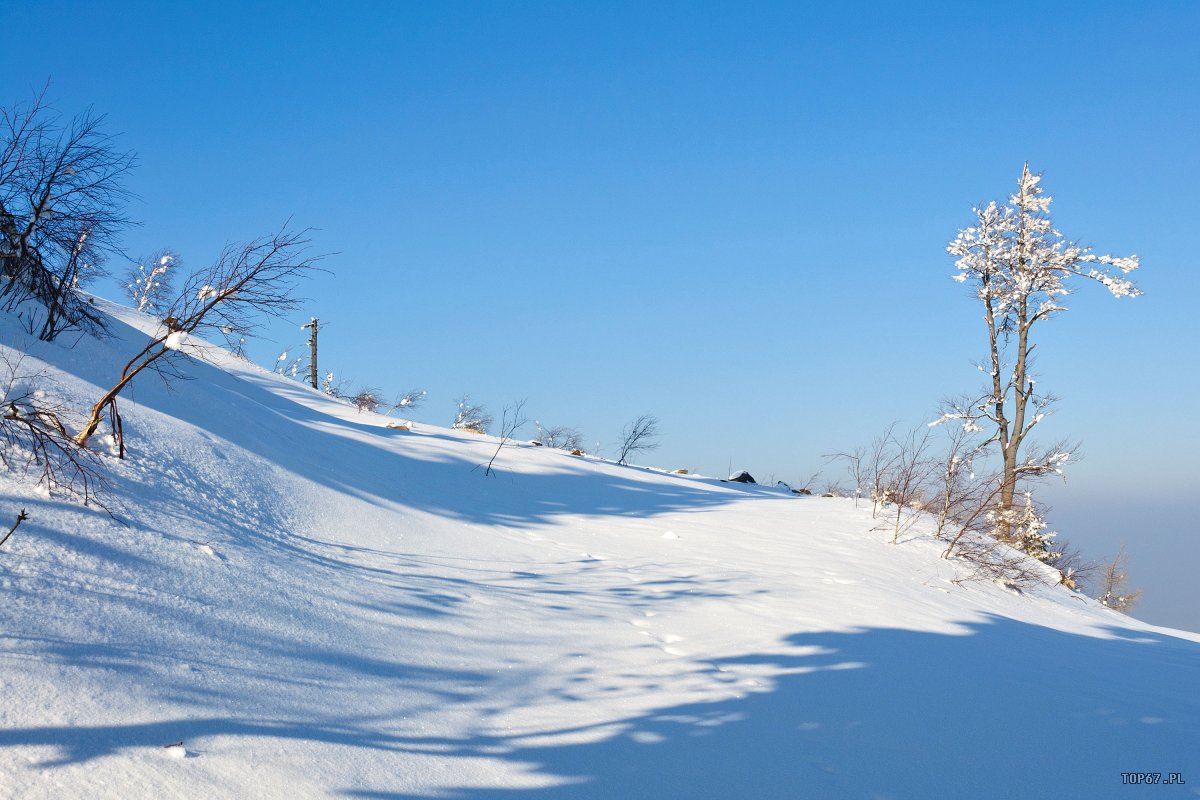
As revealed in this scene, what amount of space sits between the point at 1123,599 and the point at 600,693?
862 inches

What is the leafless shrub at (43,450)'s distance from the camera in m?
3.80

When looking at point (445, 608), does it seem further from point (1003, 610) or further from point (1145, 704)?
point (1003, 610)

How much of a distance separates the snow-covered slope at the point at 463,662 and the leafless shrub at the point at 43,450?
145 millimetres

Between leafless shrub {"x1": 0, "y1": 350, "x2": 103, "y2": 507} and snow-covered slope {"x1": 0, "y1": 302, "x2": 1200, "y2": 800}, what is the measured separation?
14 cm

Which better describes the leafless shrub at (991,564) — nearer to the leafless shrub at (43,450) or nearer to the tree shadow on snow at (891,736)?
the tree shadow on snow at (891,736)

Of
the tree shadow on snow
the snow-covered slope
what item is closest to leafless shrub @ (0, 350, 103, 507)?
the snow-covered slope

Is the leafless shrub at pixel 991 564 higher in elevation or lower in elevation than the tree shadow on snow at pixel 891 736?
higher


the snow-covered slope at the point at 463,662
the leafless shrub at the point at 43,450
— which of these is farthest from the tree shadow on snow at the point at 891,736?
the leafless shrub at the point at 43,450

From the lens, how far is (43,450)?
13.1 feet

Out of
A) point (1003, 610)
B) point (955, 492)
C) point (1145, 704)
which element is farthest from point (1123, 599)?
point (1145, 704)

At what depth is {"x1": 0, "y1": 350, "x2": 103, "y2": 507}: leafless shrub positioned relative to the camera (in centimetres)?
380

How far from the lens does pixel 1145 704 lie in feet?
14.4

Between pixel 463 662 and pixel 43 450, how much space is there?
8.62ft

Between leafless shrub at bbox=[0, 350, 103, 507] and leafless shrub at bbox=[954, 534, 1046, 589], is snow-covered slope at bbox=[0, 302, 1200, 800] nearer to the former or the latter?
leafless shrub at bbox=[0, 350, 103, 507]
